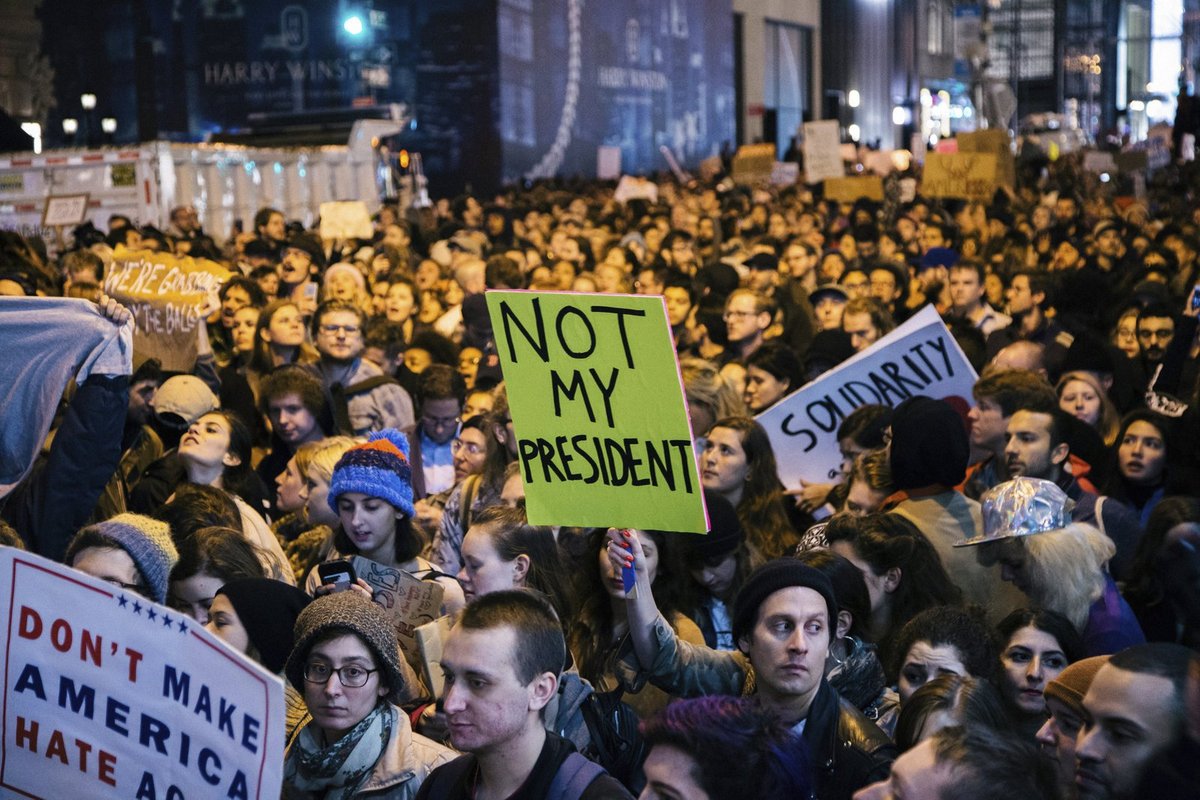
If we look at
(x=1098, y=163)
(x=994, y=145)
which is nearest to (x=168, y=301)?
(x=994, y=145)

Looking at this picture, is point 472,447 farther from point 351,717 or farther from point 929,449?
point 351,717

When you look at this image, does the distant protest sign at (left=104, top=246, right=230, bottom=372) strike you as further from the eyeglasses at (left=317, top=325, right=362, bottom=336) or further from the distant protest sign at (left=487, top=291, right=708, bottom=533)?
the distant protest sign at (left=487, top=291, right=708, bottom=533)

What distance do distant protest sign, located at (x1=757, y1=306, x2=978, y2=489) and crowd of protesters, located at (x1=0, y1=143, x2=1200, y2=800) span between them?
15cm

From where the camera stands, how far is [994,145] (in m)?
19.0

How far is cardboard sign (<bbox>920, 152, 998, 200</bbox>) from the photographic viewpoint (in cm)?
1761

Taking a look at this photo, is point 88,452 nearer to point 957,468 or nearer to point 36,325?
point 36,325

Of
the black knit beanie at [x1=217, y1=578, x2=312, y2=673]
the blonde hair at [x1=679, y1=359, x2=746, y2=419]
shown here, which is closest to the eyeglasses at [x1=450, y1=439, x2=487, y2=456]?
the blonde hair at [x1=679, y1=359, x2=746, y2=419]

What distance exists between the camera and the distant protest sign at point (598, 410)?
13.5 feet

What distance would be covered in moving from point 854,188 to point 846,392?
44.4 ft

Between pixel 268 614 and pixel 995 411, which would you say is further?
pixel 995 411

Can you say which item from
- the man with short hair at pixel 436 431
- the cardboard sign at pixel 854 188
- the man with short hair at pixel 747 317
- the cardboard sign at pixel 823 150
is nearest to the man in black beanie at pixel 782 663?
the man with short hair at pixel 436 431

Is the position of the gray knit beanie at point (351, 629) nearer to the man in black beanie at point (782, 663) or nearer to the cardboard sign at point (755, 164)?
the man in black beanie at point (782, 663)

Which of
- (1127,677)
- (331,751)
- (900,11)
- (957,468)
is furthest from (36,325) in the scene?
(900,11)

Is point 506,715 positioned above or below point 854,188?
below
